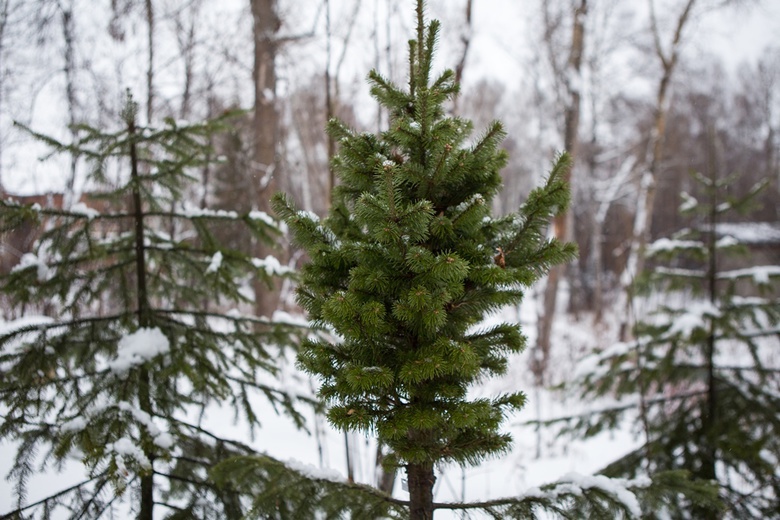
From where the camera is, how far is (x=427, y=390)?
2.25 metres

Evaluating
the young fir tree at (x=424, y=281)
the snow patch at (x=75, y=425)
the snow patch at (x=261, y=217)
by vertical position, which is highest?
the snow patch at (x=261, y=217)

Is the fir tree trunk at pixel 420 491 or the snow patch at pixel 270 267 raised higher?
the snow patch at pixel 270 267

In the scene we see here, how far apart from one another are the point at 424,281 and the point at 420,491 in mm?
1092

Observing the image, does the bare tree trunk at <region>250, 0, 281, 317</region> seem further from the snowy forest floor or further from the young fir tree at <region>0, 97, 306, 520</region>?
the young fir tree at <region>0, 97, 306, 520</region>

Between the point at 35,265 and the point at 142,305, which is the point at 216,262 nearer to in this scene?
the point at 142,305

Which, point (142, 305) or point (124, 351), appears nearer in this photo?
point (124, 351)

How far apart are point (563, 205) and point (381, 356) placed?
3.39ft

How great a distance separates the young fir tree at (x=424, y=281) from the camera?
2025 millimetres

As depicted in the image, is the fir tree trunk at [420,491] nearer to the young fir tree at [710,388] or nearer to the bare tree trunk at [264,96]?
the young fir tree at [710,388]

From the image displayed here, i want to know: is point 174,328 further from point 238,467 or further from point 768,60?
point 768,60

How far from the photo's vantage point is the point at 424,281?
2076mm

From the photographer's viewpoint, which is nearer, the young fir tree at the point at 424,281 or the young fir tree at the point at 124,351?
the young fir tree at the point at 424,281

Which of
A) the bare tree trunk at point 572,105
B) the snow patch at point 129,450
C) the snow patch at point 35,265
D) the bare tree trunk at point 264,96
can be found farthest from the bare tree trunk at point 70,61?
the bare tree trunk at point 572,105

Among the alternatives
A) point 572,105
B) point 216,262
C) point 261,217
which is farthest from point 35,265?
point 572,105
